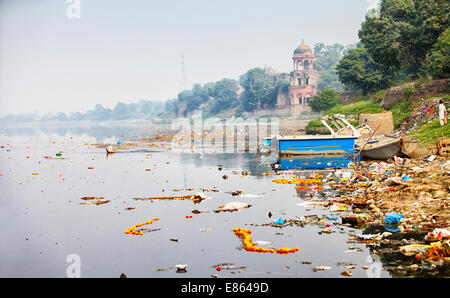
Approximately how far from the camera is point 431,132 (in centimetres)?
2398

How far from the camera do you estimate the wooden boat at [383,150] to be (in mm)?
21562

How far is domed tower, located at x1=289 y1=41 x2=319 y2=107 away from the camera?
4301 inches

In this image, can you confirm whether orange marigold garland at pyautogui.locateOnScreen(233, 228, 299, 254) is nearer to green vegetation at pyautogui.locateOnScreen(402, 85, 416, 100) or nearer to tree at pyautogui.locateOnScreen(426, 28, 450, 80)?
tree at pyautogui.locateOnScreen(426, 28, 450, 80)

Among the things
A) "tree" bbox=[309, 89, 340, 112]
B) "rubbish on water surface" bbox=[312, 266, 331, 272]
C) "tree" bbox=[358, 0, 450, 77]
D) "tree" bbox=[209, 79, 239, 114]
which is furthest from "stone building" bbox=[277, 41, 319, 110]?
"rubbish on water surface" bbox=[312, 266, 331, 272]

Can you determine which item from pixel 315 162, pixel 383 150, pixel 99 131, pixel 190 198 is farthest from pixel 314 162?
pixel 99 131

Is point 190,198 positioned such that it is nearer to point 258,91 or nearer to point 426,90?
point 426,90

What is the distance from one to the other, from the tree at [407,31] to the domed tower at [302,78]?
198 ft

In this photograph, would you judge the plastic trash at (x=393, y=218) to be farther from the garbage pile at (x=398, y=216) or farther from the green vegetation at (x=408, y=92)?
the green vegetation at (x=408, y=92)

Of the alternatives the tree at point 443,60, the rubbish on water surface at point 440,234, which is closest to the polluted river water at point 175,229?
the rubbish on water surface at point 440,234

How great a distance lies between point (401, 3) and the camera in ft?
147

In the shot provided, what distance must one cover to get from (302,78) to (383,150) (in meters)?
92.4

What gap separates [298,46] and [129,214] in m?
107

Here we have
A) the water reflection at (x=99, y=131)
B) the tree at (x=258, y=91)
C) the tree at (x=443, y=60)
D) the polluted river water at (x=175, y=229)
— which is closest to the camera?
the polluted river water at (x=175, y=229)

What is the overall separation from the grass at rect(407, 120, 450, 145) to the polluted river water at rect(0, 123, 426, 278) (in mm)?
6027
